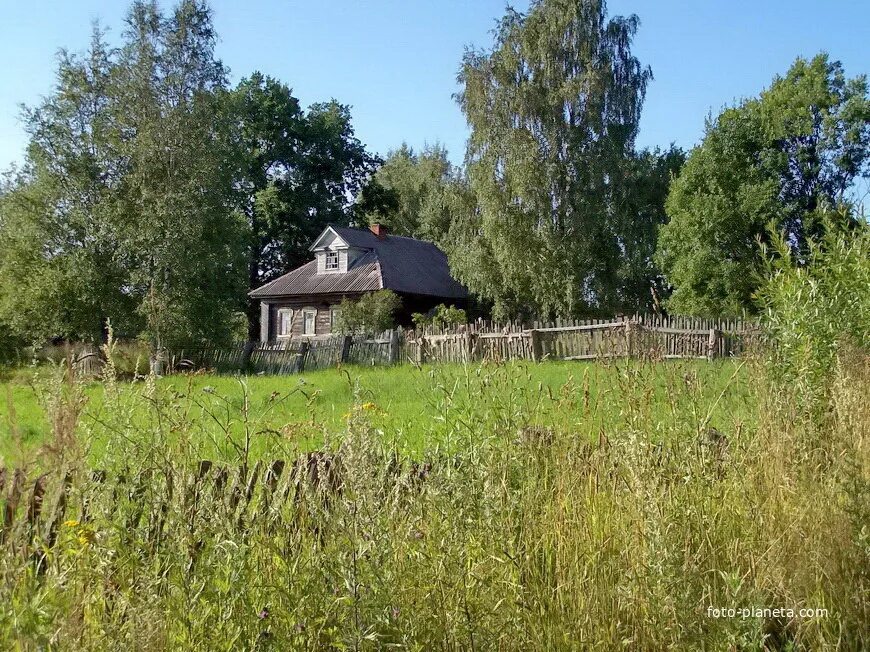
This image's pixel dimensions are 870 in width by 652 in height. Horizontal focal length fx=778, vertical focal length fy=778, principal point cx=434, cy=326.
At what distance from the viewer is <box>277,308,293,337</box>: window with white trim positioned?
107ft

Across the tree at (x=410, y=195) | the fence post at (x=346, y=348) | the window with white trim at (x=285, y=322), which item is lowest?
the fence post at (x=346, y=348)

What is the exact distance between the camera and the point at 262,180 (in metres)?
38.5

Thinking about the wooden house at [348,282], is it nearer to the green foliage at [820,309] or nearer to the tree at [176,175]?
the tree at [176,175]

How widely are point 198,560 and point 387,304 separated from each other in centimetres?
2339

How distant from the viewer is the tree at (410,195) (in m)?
41.8

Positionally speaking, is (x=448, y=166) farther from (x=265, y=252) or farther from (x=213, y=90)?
(x=213, y=90)

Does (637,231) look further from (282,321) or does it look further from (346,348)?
(282,321)

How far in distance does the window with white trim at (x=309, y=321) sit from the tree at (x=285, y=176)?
6.11 m

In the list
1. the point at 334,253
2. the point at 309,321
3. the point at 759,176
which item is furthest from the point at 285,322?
the point at 759,176

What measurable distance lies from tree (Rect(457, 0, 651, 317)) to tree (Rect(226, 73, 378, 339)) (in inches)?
579

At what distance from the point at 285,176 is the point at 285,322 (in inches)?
391

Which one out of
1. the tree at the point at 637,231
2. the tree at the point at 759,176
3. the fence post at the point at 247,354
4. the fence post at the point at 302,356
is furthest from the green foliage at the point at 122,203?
the tree at the point at 759,176

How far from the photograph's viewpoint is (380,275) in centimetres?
2930

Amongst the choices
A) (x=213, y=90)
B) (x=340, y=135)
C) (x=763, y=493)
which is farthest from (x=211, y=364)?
(x=340, y=135)
